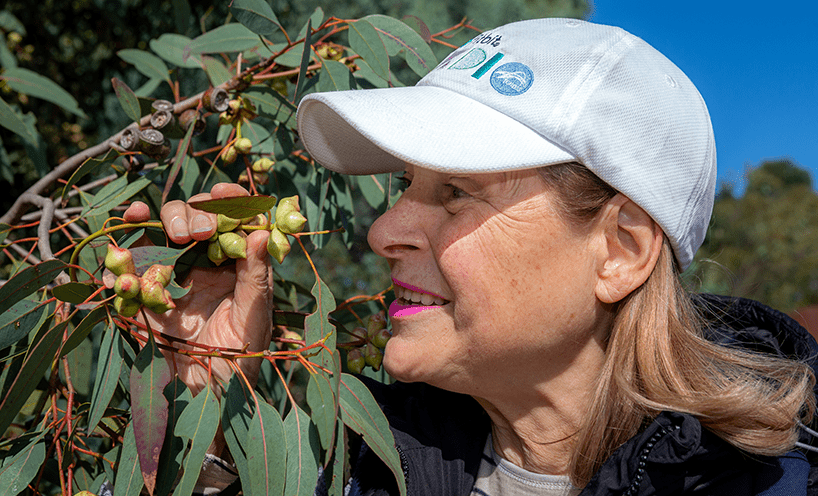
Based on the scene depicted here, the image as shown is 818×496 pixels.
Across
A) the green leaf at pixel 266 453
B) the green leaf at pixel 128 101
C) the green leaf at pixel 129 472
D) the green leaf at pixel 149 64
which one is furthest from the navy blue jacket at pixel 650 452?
the green leaf at pixel 149 64

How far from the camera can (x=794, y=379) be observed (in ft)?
4.03

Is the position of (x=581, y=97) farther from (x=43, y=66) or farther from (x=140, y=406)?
(x=43, y=66)

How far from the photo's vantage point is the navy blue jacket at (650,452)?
1.14 m

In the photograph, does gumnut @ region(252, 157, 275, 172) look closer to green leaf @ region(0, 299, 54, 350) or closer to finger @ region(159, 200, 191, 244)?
finger @ region(159, 200, 191, 244)

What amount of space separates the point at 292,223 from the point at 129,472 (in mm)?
504

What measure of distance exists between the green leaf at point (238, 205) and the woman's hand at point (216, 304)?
116mm

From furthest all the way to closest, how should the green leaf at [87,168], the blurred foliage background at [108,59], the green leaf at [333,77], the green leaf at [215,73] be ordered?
1. the blurred foliage background at [108,59]
2. the green leaf at [215,73]
3. the green leaf at [333,77]
4. the green leaf at [87,168]

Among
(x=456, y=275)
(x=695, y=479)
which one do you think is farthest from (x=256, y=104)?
(x=695, y=479)

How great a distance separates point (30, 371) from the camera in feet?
3.59

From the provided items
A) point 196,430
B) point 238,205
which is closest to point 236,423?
point 196,430

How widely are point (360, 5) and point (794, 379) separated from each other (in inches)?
179

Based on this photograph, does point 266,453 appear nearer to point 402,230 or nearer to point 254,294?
point 254,294

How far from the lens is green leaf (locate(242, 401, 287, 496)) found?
43.2 inches

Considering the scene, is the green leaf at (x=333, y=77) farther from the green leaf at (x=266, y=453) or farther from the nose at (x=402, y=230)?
the green leaf at (x=266, y=453)
